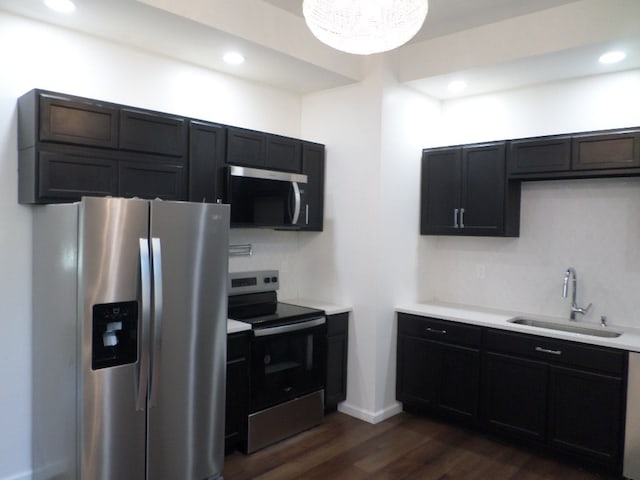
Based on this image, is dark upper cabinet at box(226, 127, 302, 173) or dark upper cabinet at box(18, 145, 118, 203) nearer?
dark upper cabinet at box(18, 145, 118, 203)

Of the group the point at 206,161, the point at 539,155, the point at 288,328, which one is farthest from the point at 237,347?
the point at 539,155

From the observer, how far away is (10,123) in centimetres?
267

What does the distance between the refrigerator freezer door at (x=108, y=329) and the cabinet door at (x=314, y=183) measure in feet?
5.65

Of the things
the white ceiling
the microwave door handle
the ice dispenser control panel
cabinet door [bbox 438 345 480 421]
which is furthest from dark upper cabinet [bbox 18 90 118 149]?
cabinet door [bbox 438 345 480 421]

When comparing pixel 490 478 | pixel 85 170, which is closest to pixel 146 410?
pixel 85 170

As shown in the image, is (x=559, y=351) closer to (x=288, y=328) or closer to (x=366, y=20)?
(x=288, y=328)

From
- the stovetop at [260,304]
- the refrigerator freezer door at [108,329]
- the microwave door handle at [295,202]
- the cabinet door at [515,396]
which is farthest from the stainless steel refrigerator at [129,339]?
the cabinet door at [515,396]

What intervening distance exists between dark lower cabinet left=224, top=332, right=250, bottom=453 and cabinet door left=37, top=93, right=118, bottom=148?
139 centimetres

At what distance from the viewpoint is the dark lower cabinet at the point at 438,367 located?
354cm

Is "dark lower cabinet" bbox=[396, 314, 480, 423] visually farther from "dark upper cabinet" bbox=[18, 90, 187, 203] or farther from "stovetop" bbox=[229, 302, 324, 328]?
"dark upper cabinet" bbox=[18, 90, 187, 203]

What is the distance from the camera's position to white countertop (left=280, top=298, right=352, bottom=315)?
3.77 metres

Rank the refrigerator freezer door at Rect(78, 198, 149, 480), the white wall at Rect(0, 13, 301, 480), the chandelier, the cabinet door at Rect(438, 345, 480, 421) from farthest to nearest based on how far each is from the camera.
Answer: the cabinet door at Rect(438, 345, 480, 421) → the white wall at Rect(0, 13, 301, 480) → the refrigerator freezer door at Rect(78, 198, 149, 480) → the chandelier

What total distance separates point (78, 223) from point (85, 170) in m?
0.47

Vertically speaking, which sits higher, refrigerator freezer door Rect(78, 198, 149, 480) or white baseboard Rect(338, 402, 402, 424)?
refrigerator freezer door Rect(78, 198, 149, 480)
